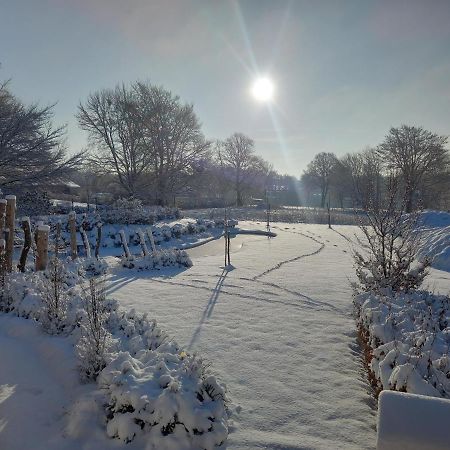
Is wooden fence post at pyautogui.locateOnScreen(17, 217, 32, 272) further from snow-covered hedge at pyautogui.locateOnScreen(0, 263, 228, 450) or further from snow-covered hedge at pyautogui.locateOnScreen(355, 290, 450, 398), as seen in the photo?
snow-covered hedge at pyautogui.locateOnScreen(355, 290, 450, 398)

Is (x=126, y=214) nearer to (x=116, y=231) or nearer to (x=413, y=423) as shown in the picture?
(x=116, y=231)

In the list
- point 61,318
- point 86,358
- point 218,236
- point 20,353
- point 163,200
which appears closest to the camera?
point 86,358

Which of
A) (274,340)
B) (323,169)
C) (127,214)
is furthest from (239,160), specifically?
(274,340)

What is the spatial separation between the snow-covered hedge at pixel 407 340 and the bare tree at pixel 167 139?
26991mm

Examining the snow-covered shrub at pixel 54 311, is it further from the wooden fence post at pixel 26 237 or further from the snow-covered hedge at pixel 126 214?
the snow-covered hedge at pixel 126 214

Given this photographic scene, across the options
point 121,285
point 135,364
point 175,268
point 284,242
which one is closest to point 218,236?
point 284,242

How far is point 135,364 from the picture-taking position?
341 cm

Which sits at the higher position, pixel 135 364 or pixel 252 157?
pixel 252 157

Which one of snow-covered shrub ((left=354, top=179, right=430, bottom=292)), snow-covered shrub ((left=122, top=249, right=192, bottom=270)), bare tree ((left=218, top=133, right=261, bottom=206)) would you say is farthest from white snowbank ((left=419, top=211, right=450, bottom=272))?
bare tree ((left=218, top=133, right=261, bottom=206))

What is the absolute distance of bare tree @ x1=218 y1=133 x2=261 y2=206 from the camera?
164ft

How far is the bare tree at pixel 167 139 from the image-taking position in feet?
98.5

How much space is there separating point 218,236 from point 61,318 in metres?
14.0

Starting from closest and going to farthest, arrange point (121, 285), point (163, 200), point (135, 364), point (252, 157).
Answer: point (135, 364)
point (121, 285)
point (163, 200)
point (252, 157)

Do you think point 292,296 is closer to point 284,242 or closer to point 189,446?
point 189,446
